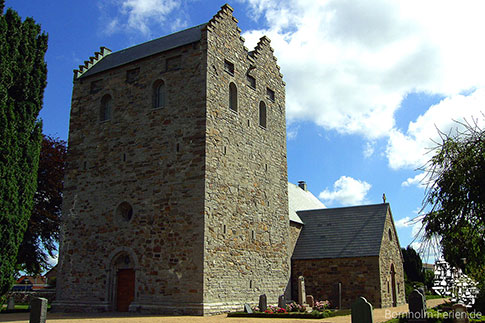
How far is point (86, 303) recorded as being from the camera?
2125 cm

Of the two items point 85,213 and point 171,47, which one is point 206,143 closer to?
point 171,47

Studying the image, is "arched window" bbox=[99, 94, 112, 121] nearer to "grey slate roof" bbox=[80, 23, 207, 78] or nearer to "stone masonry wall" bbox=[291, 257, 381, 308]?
"grey slate roof" bbox=[80, 23, 207, 78]

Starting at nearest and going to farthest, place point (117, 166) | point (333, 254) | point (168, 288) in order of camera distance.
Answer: point (168, 288) → point (117, 166) → point (333, 254)

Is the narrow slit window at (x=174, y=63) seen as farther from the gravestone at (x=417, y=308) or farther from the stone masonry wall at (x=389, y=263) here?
the stone masonry wall at (x=389, y=263)

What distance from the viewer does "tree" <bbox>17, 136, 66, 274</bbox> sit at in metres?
25.8

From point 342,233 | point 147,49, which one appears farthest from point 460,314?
point 147,49

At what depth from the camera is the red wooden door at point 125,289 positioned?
2034cm

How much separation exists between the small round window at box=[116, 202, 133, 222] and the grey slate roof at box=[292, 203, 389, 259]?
10468mm

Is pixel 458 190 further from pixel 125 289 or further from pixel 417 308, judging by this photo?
pixel 125 289

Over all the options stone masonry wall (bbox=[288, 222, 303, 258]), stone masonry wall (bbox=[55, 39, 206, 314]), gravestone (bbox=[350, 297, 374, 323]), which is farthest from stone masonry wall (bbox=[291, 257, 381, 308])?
gravestone (bbox=[350, 297, 374, 323])

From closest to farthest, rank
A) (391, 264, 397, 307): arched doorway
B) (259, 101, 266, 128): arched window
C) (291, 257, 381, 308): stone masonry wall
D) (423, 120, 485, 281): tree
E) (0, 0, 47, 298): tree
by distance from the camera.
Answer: (423, 120, 485, 281): tree < (0, 0, 47, 298): tree < (291, 257, 381, 308): stone masonry wall < (259, 101, 266, 128): arched window < (391, 264, 397, 307): arched doorway

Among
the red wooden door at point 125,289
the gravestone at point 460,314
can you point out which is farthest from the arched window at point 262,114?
the gravestone at point 460,314

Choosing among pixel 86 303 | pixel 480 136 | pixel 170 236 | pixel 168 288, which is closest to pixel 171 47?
pixel 170 236

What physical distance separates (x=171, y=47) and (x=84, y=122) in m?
6.32
